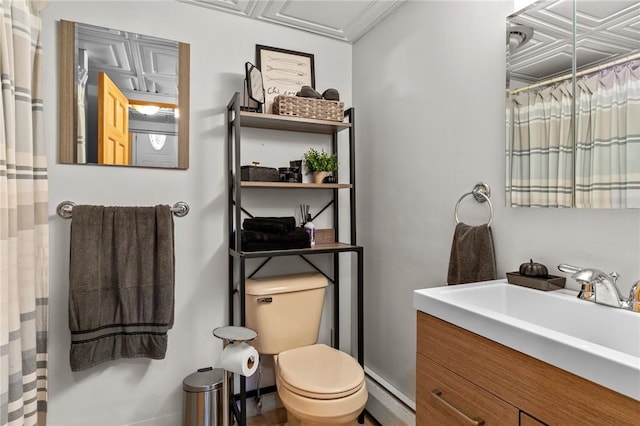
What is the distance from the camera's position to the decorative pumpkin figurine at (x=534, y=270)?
1.22 metres

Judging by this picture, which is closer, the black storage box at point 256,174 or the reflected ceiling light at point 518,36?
the reflected ceiling light at point 518,36

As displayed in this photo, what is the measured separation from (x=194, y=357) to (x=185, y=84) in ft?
4.92

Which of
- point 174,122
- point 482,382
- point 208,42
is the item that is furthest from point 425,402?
point 208,42

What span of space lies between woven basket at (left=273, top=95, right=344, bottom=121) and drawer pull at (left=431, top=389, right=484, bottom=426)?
145cm

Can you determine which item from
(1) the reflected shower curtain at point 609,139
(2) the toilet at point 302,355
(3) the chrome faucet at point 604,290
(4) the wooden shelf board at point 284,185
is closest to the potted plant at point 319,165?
(4) the wooden shelf board at point 284,185

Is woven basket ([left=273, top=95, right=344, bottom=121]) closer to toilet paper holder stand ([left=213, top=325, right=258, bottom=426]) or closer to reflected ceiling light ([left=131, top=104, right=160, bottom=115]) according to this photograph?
reflected ceiling light ([left=131, top=104, right=160, bottom=115])

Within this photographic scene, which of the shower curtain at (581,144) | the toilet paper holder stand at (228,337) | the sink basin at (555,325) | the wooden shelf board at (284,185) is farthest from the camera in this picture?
the wooden shelf board at (284,185)

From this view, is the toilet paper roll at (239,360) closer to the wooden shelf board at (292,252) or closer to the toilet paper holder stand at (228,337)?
the toilet paper holder stand at (228,337)

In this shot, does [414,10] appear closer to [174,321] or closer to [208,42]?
[208,42]

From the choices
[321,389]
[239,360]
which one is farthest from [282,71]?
[321,389]

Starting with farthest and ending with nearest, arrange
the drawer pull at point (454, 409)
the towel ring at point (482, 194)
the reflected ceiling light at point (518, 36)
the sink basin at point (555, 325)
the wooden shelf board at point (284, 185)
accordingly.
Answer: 1. the wooden shelf board at point (284, 185)
2. the towel ring at point (482, 194)
3. the reflected ceiling light at point (518, 36)
4. the drawer pull at point (454, 409)
5. the sink basin at point (555, 325)

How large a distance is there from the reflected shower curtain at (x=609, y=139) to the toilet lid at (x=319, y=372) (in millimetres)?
1114

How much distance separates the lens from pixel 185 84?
1.92 meters

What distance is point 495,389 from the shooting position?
0.89 metres
